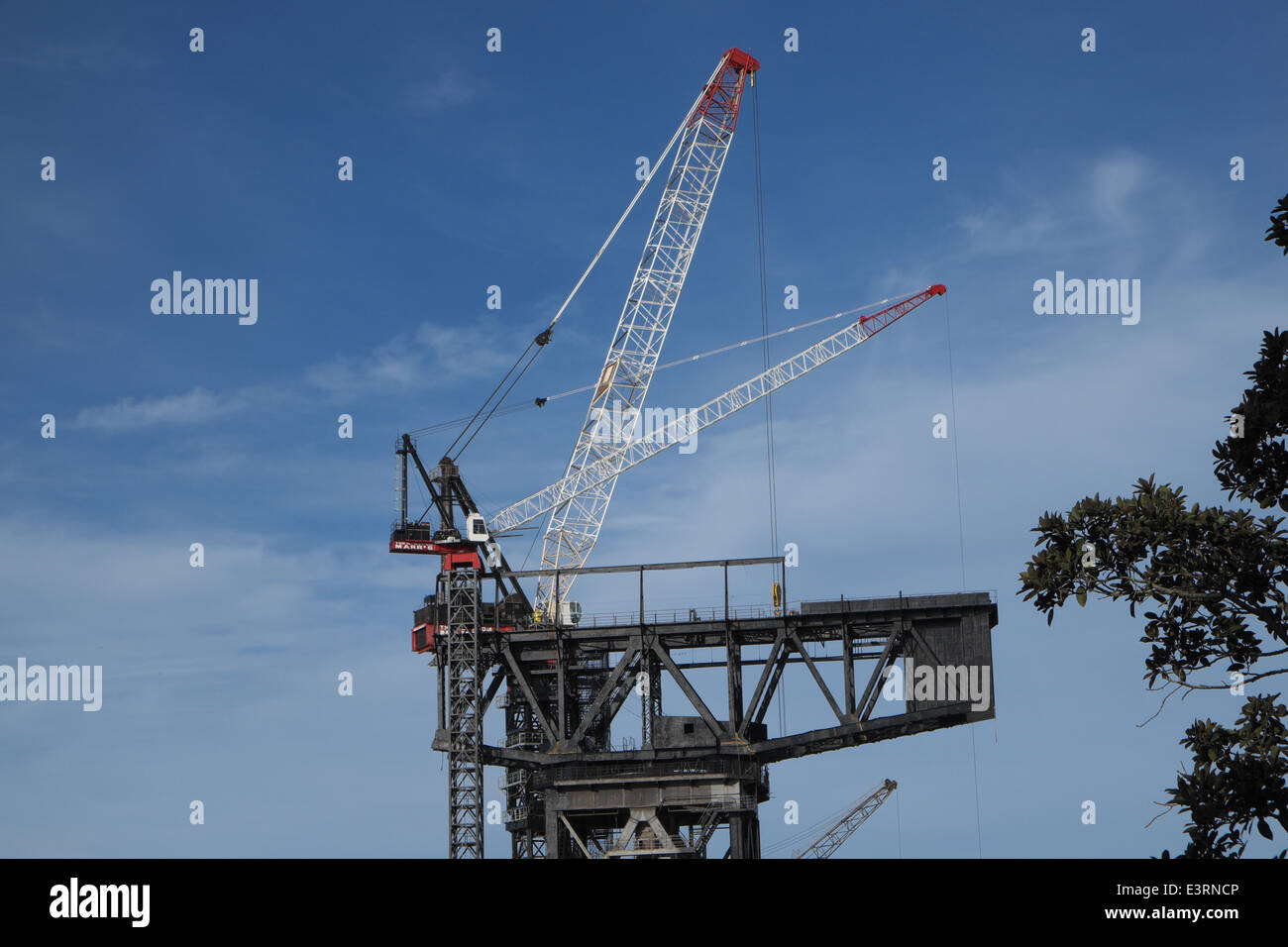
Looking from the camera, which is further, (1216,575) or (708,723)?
(708,723)

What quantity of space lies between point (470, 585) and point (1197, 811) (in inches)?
3299

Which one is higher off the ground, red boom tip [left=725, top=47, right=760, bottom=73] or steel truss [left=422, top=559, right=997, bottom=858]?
red boom tip [left=725, top=47, right=760, bottom=73]

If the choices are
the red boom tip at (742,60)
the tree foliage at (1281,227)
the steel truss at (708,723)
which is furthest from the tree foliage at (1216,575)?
A: the red boom tip at (742,60)

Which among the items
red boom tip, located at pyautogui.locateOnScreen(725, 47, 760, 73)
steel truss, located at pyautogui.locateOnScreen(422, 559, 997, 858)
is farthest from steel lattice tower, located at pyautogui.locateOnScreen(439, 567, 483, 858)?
red boom tip, located at pyautogui.locateOnScreen(725, 47, 760, 73)

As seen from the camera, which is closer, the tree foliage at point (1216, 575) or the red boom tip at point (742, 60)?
the tree foliage at point (1216, 575)

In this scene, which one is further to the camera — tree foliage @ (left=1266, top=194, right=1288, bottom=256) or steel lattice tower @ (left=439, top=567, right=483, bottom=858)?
steel lattice tower @ (left=439, top=567, right=483, bottom=858)

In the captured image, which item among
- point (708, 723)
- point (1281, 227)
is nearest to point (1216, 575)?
point (1281, 227)

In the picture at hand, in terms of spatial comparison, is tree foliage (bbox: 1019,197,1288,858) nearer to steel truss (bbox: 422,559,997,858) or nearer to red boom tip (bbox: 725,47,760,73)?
steel truss (bbox: 422,559,997,858)

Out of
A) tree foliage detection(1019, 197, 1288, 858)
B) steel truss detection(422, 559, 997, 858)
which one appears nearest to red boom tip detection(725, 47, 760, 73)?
steel truss detection(422, 559, 997, 858)

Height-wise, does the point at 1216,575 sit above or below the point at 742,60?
below

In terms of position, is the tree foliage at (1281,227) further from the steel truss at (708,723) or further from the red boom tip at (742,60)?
the red boom tip at (742,60)

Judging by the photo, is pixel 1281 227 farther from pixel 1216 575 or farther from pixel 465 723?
pixel 465 723

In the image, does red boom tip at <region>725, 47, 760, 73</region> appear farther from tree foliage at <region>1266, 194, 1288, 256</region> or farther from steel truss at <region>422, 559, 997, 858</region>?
tree foliage at <region>1266, 194, 1288, 256</region>
